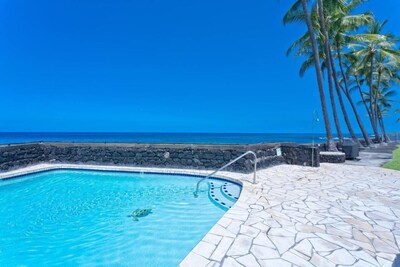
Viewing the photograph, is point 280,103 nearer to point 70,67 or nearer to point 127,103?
point 127,103

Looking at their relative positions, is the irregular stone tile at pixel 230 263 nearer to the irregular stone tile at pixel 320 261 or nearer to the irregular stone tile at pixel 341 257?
the irregular stone tile at pixel 320 261

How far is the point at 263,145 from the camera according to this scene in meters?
7.48

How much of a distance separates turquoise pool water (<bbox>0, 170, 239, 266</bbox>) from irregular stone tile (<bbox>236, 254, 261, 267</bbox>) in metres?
0.95

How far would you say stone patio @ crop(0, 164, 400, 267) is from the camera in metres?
2.28

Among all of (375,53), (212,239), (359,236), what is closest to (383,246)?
(359,236)

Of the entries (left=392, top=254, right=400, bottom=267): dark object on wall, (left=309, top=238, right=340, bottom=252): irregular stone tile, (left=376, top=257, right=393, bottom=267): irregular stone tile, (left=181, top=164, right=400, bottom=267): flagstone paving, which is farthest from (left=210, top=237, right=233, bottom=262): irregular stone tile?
(left=392, top=254, right=400, bottom=267): dark object on wall

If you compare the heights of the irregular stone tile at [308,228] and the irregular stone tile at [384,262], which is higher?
the irregular stone tile at [308,228]

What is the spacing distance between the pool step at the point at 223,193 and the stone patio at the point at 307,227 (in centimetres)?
33

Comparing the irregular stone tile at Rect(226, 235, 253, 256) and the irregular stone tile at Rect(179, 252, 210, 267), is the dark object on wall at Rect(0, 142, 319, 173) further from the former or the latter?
the irregular stone tile at Rect(179, 252, 210, 267)

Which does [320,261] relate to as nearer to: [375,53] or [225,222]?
[225,222]

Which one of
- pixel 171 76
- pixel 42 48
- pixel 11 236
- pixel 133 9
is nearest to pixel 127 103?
pixel 171 76

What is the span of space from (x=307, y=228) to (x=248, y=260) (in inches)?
49.9

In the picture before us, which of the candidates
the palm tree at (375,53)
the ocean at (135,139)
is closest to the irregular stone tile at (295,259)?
the palm tree at (375,53)

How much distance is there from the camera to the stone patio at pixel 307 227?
89.7 inches
